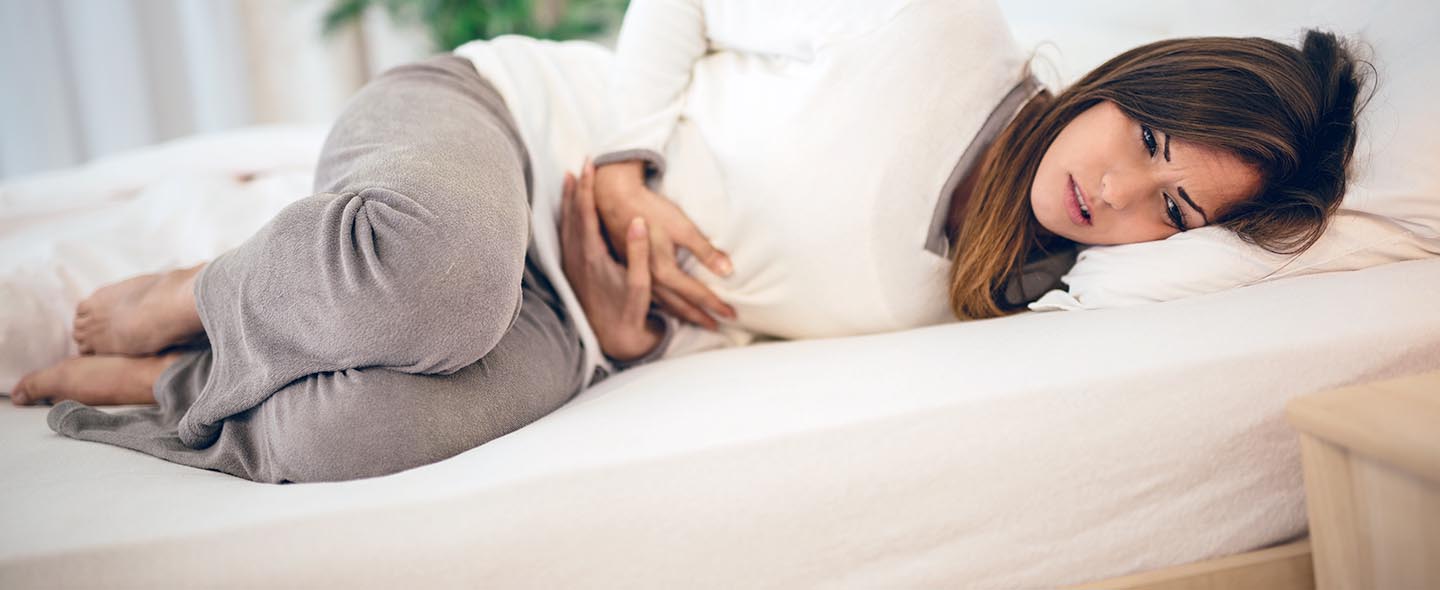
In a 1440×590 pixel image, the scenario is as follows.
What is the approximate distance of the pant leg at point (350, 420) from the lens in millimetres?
733

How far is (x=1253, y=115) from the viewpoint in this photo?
2.93 feet

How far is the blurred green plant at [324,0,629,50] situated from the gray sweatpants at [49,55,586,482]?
2014 millimetres

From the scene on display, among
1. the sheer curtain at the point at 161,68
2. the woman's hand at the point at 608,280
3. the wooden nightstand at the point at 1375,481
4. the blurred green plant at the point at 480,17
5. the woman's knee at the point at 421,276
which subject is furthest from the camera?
the blurred green plant at the point at 480,17

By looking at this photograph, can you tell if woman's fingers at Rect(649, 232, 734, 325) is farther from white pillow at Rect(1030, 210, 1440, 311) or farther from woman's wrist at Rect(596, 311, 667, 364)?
white pillow at Rect(1030, 210, 1440, 311)

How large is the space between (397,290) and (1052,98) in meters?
0.75

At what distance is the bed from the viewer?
2.02 ft

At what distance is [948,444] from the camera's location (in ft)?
2.27

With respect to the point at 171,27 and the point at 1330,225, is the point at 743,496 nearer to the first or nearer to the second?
the point at 1330,225

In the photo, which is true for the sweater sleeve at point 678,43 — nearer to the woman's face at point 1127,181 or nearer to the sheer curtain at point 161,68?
the woman's face at point 1127,181

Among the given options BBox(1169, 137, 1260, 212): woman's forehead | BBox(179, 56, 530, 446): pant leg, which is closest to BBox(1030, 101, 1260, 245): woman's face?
BBox(1169, 137, 1260, 212): woman's forehead

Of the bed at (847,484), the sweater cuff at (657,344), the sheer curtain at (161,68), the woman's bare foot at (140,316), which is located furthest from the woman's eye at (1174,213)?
the sheer curtain at (161,68)

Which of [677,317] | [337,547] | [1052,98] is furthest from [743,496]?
[1052,98]

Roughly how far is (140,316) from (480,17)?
200cm

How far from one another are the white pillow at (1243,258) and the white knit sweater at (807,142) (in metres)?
0.22
